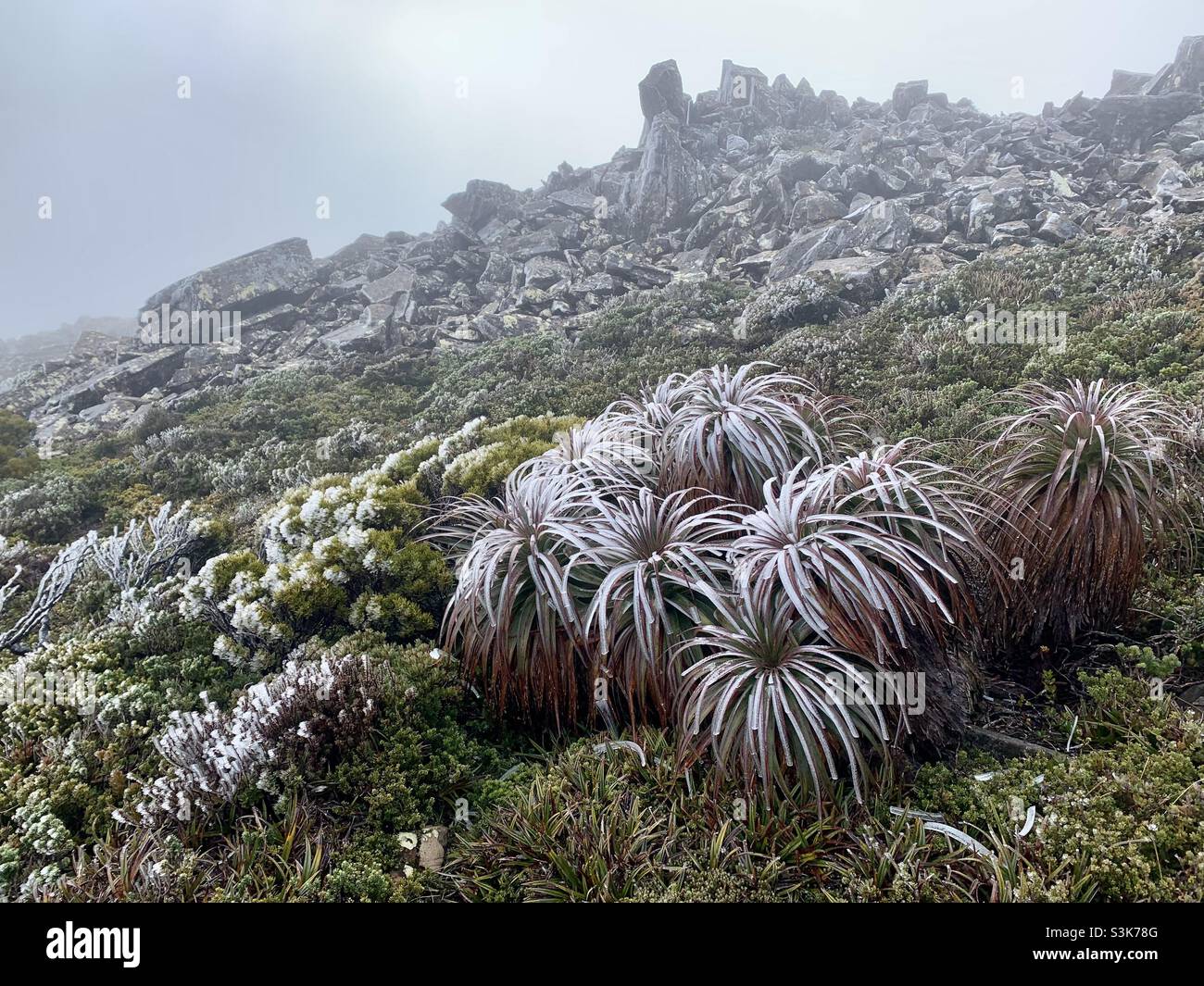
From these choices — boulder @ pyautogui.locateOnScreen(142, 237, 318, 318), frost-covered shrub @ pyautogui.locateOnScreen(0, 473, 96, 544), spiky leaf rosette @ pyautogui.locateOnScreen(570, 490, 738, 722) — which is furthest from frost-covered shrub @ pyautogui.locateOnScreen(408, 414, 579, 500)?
boulder @ pyautogui.locateOnScreen(142, 237, 318, 318)

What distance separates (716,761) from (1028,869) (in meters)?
0.99

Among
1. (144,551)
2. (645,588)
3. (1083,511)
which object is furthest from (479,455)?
(1083,511)

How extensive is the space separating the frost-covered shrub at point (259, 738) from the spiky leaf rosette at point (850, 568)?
1.86m

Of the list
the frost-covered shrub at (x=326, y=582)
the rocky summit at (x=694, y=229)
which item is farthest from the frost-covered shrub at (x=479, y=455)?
the rocky summit at (x=694, y=229)

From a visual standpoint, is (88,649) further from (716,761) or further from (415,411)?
(415,411)

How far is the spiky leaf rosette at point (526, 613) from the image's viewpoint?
2885 millimetres

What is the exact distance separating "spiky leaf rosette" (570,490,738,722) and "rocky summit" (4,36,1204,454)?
31.3ft

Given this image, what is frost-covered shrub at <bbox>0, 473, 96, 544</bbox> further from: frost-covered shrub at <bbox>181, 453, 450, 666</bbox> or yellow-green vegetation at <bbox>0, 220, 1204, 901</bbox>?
frost-covered shrub at <bbox>181, 453, 450, 666</bbox>

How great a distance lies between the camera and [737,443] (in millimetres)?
3684

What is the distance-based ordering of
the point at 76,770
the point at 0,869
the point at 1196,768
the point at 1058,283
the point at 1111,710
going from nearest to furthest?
the point at 1196,768 → the point at 0,869 → the point at 1111,710 → the point at 76,770 → the point at 1058,283

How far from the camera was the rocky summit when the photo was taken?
14273 millimetres

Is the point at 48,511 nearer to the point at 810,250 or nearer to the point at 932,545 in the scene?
the point at 932,545

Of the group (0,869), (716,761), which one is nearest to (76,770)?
(0,869)
